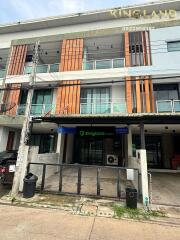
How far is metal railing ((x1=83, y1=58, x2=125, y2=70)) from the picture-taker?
44.1ft

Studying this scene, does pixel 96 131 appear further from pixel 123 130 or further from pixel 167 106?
pixel 167 106

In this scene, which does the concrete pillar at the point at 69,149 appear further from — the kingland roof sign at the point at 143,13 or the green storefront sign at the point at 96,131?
the kingland roof sign at the point at 143,13

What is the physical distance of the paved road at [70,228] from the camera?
3928 mm

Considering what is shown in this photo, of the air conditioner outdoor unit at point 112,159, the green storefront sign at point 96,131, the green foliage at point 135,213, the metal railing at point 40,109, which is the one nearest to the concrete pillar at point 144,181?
the green foliage at point 135,213

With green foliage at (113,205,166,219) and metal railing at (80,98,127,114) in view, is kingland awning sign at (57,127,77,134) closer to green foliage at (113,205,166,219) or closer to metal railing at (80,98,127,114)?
metal railing at (80,98,127,114)

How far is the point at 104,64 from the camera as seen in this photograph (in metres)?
13.8

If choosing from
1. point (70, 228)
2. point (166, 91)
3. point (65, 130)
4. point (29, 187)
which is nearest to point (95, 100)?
point (65, 130)

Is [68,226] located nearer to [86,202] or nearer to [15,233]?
[15,233]

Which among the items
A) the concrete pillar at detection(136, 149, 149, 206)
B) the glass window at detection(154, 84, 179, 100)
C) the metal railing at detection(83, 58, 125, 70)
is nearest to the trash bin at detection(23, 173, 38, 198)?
the concrete pillar at detection(136, 149, 149, 206)

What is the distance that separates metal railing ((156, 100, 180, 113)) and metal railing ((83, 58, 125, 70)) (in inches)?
182

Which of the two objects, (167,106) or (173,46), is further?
(173,46)

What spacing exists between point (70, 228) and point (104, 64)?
12623 millimetres

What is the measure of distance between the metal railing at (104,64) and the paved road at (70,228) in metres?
11.9

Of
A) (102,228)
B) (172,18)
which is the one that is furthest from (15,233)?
(172,18)
